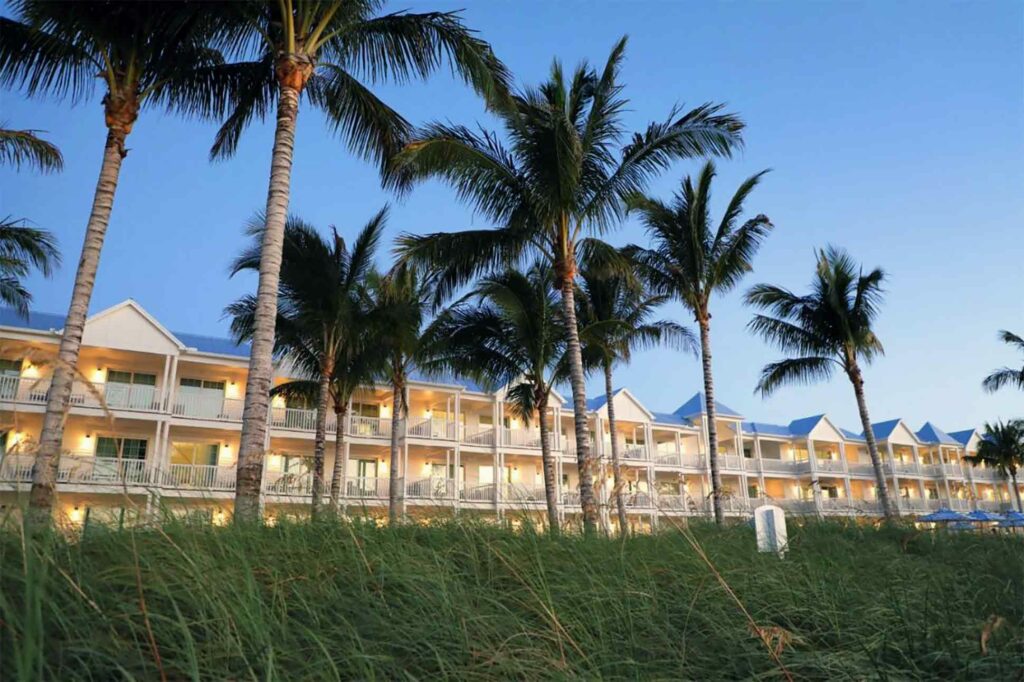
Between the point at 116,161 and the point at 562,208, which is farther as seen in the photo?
the point at 562,208

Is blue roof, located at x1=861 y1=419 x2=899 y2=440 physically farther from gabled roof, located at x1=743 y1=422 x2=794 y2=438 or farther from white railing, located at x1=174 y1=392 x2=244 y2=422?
white railing, located at x1=174 y1=392 x2=244 y2=422

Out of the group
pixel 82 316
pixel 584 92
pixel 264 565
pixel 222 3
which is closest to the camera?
pixel 264 565

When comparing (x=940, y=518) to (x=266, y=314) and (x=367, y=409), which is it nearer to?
(x=266, y=314)

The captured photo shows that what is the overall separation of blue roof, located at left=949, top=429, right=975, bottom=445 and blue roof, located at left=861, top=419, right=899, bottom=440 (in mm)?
10323

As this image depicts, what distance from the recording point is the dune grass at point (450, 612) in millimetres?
2398

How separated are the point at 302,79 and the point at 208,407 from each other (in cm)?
1865

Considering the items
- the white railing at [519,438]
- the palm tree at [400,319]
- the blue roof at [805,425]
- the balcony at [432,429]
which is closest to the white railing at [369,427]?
the balcony at [432,429]

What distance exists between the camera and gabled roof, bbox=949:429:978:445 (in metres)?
54.9

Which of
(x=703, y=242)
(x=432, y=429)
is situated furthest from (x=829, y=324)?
→ (x=432, y=429)

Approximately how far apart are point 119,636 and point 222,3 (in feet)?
31.2

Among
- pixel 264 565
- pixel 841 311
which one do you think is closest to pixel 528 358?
pixel 841 311

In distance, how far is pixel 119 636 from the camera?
8.04ft

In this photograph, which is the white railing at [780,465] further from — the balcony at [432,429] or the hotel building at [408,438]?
the balcony at [432,429]

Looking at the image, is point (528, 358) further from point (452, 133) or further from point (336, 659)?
point (336, 659)
